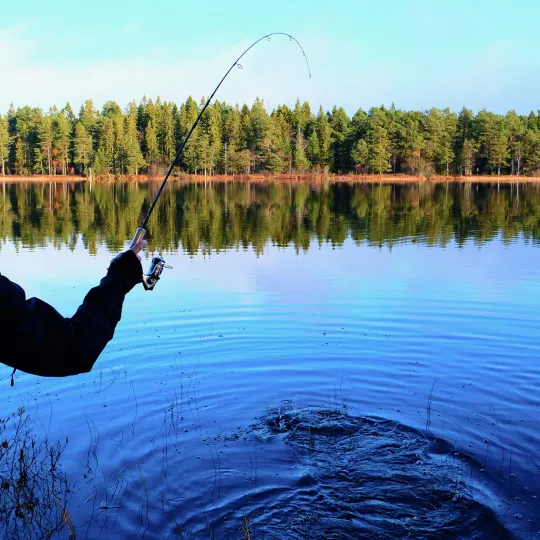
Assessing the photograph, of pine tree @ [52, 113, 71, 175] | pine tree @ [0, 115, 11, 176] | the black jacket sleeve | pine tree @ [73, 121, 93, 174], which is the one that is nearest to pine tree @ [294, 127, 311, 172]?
pine tree @ [73, 121, 93, 174]

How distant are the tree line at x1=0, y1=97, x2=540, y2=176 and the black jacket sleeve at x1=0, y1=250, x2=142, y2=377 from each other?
97.7m

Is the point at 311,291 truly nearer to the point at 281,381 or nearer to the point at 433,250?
the point at 281,381

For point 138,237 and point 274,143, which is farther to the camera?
point 274,143

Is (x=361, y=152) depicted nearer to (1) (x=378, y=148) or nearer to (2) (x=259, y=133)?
(1) (x=378, y=148)

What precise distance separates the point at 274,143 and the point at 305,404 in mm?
95234

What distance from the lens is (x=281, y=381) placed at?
916 centimetres

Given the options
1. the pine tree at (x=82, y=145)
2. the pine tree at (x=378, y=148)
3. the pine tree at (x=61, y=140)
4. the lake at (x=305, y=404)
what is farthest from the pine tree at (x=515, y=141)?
the lake at (x=305, y=404)

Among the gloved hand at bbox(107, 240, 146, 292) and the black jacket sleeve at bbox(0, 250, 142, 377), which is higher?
the gloved hand at bbox(107, 240, 146, 292)

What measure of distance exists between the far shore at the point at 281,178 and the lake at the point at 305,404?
8010cm

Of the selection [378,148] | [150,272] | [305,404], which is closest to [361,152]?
[378,148]

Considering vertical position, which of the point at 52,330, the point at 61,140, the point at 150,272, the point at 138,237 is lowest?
the point at 52,330

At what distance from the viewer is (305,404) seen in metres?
8.16

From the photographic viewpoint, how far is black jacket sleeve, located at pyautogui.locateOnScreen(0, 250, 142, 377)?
2.23m

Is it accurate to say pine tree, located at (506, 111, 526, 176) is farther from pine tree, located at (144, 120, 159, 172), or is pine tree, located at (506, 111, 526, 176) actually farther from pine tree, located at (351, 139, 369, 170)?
pine tree, located at (144, 120, 159, 172)
